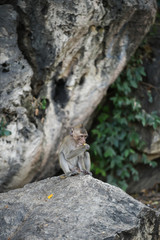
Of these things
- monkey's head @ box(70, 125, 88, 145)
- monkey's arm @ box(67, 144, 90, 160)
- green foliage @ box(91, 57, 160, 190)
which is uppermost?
monkey's head @ box(70, 125, 88, 145)

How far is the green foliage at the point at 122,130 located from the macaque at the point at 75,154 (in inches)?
75.9

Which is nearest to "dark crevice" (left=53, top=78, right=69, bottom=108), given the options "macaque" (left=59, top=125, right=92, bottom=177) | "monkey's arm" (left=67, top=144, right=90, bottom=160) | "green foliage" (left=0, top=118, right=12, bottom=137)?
"green foliage" (left=0, top=118, right=12, bottom=137)

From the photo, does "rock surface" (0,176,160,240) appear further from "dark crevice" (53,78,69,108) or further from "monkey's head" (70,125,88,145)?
"dark crevice" (53,78,69,108)

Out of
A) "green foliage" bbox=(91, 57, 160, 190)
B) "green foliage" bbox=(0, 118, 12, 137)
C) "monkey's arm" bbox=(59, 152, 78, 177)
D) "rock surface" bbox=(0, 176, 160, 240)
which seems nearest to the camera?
"rock surface" bbox=(0, 176, 160, 240)

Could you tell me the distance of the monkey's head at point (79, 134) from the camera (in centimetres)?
442

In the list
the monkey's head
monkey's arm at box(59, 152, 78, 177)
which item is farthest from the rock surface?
the monkey's head

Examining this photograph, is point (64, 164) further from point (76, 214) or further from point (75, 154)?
point (76, 214)

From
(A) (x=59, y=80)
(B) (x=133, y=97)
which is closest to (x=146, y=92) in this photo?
(B) (x=133, y=97)

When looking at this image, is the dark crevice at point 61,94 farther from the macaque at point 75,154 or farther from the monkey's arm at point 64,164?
the monkey's arm at point 64,164

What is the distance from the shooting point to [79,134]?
4.45 meters

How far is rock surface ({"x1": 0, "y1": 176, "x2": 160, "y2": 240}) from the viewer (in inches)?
131

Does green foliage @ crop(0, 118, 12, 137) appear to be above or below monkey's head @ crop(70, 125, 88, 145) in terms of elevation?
below

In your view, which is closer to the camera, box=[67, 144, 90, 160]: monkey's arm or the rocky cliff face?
box=[67, 144, 90, 160]: monkey's arm

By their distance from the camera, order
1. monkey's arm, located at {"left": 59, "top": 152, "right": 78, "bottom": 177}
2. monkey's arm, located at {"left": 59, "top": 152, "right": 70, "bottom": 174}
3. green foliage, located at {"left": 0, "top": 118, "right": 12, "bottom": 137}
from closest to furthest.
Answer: monkey's arm, located at {"left": 59, "top": 152, "right": 78, "bottom": 177} < monkey's arm, located at {"left": 59, "top": 152, "right": 70, "bottom": 174} < green foliage, located at {"left": 0, "top": 118, "right": 12, "bottom": 137}
